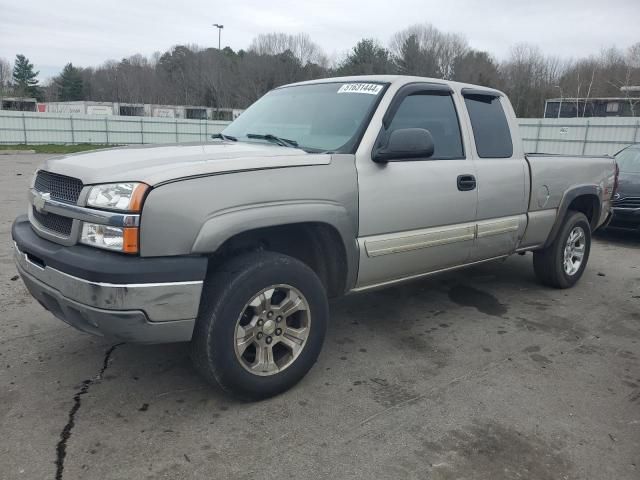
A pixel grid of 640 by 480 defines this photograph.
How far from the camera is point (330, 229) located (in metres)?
3.24

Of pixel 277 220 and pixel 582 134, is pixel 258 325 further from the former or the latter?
pixel 582 134

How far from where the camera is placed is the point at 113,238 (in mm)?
2543

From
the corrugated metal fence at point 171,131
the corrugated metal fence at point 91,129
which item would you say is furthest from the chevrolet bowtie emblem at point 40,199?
the corrugated metal fence at point 91,129

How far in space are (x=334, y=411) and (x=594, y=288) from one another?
3.95m

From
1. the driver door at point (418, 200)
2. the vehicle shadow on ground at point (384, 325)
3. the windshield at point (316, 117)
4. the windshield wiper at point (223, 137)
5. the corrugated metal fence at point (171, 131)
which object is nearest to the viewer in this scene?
the vehicle shadow on ground at point (384, 325)

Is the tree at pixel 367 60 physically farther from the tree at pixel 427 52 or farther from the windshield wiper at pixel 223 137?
the windshield wiper at pixel 223 137

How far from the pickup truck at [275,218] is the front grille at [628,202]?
4490mm

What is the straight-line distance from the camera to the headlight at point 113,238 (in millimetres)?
2516

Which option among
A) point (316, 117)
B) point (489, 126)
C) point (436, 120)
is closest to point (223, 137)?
point (316, 117)

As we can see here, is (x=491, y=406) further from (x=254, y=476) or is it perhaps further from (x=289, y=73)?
(x=289, y=73)

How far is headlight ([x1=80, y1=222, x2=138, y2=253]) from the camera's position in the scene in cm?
252

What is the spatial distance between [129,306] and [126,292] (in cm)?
7

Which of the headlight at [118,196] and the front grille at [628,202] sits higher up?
the headlight at [118,196]

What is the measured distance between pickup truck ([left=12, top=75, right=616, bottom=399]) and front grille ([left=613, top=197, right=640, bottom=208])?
14.7 feet
